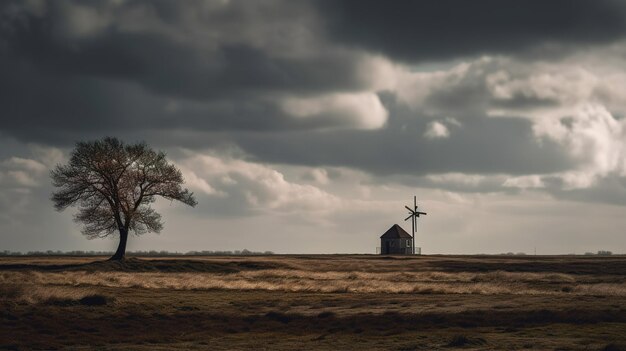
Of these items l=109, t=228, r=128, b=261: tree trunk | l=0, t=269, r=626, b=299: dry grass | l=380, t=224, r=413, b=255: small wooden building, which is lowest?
l=0, t=269, r=626, b=299: dry grass

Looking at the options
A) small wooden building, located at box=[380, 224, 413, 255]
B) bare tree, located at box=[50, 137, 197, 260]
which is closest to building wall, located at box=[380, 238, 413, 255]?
small wooden building, located at box=[380, 224, 413, 255]

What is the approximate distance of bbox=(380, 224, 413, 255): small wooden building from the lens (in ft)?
506

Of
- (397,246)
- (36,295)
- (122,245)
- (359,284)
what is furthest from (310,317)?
(397,246)

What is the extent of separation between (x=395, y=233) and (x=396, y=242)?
6.45 ft

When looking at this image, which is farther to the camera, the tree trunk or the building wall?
the building wall

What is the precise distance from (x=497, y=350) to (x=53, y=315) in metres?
22.1

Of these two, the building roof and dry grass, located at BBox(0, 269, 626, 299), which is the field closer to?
dry grass, located at BBox(0, 269, 626, 299)

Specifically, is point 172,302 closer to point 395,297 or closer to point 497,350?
point 395,297

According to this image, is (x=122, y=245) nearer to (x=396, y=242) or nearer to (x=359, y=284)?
(x=359, y=284)

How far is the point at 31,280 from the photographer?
190 ft

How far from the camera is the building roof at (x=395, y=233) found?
508ft

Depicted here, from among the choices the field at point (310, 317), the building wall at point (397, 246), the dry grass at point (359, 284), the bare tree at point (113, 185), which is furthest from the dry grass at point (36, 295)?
the building wall at point (397, 246)

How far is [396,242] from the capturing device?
15450 cm

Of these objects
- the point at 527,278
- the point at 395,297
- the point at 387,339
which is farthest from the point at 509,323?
the point at 527,278
